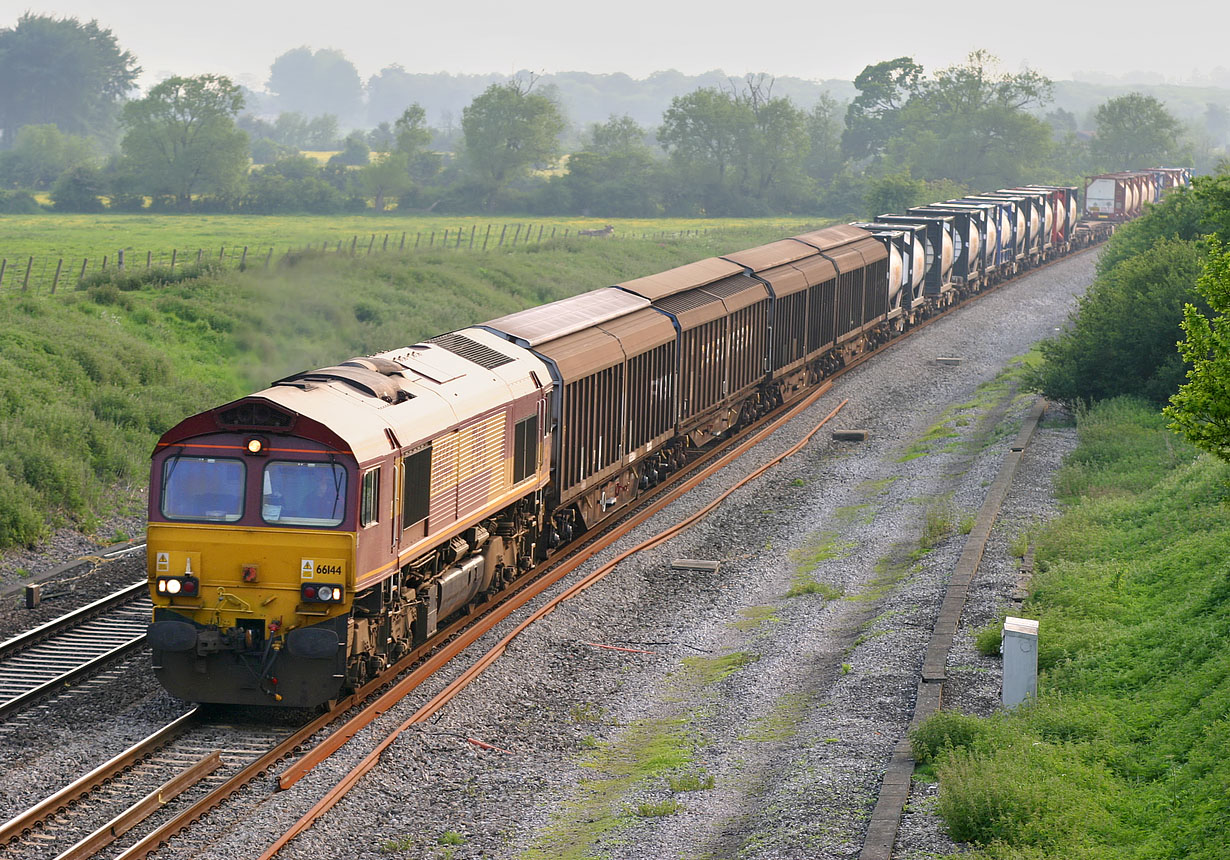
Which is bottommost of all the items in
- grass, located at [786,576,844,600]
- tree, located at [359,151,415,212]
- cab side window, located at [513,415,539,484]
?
grass, located at [786,576,844,600]

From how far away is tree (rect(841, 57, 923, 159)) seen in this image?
5123 inches

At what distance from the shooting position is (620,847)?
38.3 ft

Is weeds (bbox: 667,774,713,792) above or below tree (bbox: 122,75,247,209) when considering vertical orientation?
below

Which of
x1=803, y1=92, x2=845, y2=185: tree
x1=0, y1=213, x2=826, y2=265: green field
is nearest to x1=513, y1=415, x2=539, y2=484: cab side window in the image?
x1=0, y1=213, x2=826, y2=265: green field

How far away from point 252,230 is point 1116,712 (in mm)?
68342

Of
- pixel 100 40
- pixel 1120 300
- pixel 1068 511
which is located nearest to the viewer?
pixel 1068 511

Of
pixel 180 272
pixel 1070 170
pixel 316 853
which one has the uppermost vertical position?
pixel 1070 170

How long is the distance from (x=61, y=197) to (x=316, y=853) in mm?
86345

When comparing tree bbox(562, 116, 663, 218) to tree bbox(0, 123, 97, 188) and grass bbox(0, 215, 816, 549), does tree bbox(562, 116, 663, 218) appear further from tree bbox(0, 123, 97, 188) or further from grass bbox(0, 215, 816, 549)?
grass bbox(0, 215, 816, 549)

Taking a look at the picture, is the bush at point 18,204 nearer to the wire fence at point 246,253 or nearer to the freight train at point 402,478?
the wire fence at point 246,253

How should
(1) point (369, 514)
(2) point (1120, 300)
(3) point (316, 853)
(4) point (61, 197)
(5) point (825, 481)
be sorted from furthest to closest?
(4) point (61, 197) < (2) point (1120, 300) < (5) point (825, 481) < (1) point (369, 514) < (3) point (316, 853)

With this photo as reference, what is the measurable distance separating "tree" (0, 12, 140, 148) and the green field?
88.8 metres

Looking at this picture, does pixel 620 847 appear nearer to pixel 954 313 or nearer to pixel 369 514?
pixel 369 514

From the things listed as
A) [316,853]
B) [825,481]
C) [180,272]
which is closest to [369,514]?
[316,853]
